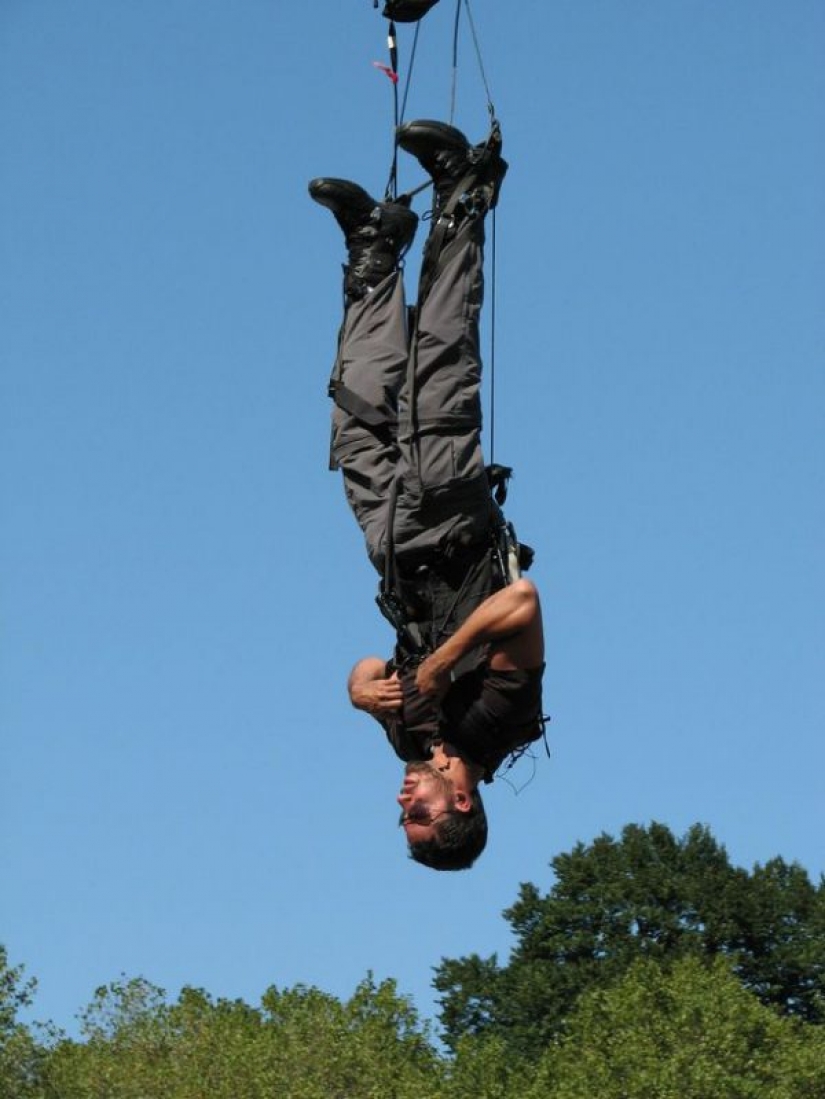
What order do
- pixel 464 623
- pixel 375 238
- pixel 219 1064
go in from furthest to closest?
pixel 219 1064 → pixel 375 238 → pixel 464 623

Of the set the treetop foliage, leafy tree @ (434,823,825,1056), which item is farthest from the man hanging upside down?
leafy tree @ (434,823,825,1056)

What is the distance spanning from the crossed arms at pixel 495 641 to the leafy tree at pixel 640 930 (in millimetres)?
36943

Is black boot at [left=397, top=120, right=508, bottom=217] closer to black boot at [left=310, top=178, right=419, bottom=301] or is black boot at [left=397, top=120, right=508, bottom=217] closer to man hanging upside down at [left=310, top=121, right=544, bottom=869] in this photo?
man hanging upside down at [left=310, top=121, right=544, bottom=869]

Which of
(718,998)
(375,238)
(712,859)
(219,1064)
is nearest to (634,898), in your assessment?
(712,859)

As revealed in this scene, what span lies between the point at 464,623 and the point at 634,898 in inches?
1488

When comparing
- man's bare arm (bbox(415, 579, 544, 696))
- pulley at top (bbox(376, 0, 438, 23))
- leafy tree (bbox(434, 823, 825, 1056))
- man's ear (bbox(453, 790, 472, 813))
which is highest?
leafy tree (bbox(434, 823, 825, 1056))

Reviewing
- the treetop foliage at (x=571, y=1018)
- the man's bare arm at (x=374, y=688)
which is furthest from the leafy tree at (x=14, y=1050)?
the man's bare arm at (x=374, y=688)

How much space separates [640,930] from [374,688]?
37653mm

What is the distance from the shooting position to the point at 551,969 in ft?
157

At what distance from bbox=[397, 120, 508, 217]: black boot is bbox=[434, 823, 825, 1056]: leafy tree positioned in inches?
1459

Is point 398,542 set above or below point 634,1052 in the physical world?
below

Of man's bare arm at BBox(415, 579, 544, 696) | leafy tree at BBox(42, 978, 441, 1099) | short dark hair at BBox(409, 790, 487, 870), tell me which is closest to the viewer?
man's bare arm at BBox(415, 579, 544, 696)

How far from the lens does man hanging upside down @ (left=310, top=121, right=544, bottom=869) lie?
431 inches

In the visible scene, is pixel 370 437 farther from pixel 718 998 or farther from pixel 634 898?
pixel 634 898
